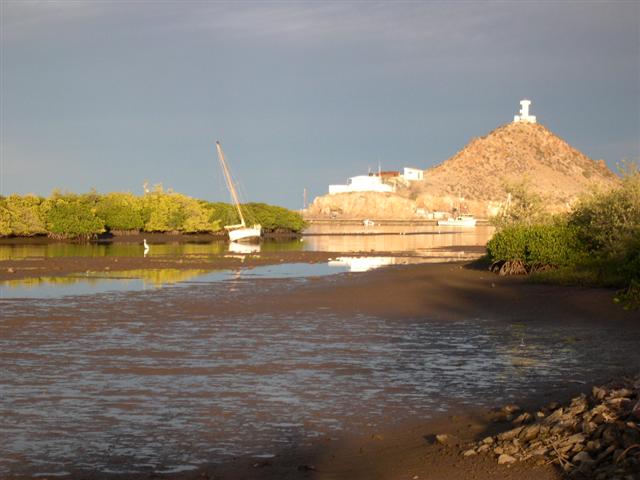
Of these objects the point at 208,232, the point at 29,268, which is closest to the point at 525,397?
the point at 29,268

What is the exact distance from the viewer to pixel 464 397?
14.4 m

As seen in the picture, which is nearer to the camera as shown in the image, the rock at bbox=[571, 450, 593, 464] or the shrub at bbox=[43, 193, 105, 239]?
the rock at bbox=[571, 450, 593, 464]

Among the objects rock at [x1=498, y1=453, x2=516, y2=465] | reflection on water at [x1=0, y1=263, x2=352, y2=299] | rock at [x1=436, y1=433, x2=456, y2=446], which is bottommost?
rock at [x1=436, y1=433, x2=456, y2=446]

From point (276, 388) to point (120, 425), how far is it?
3.26 metres

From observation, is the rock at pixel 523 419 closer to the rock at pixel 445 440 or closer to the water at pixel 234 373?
the rock at pixel 445 440

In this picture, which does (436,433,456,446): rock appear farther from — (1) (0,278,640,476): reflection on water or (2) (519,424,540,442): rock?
(1) (0,278,640,476): reflection on water

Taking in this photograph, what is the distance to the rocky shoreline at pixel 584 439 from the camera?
9.28m

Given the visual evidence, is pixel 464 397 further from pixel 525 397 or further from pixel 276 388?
pixel 276 388

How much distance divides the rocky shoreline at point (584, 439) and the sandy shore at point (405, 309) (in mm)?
209

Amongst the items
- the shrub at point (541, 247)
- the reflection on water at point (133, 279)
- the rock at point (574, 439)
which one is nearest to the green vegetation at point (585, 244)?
the shrub at point (541, 247)

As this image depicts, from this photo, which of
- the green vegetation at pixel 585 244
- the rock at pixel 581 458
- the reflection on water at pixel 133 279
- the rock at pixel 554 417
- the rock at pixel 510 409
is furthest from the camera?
the reflection on water at pixel 133 279

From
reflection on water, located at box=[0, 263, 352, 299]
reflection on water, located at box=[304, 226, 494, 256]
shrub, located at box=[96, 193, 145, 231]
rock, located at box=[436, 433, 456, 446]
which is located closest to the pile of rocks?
rock, located at box=[436, 433, 456, 446]

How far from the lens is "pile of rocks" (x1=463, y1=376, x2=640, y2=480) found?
9273 millimetres

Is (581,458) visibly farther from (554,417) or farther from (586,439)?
(554,417)
